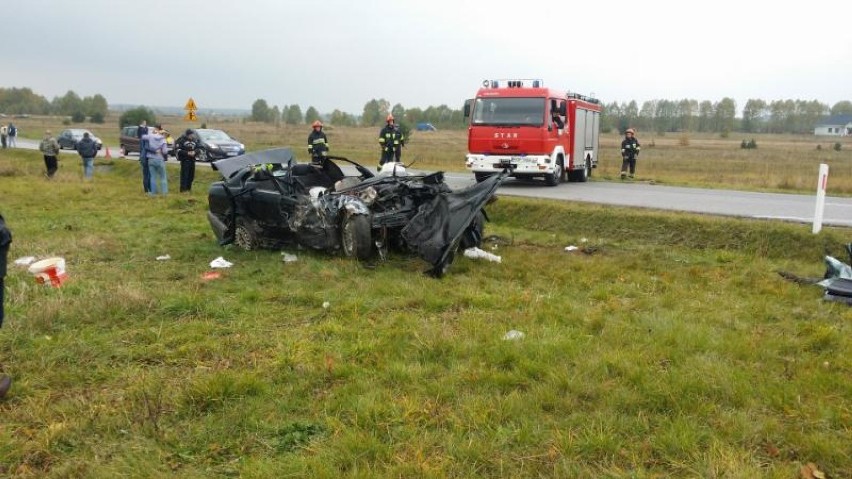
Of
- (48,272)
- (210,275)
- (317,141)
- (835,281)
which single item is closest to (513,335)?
(835,281)

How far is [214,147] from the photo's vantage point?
2458 cm

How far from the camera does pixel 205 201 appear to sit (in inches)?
587

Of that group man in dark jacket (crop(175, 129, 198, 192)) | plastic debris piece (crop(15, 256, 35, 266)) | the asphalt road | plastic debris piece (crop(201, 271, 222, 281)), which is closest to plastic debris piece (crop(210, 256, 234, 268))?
plastic debris piece (crop(201, 271, 222, 281))

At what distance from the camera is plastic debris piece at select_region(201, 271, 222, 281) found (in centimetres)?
735

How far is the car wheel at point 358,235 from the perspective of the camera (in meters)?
7.68

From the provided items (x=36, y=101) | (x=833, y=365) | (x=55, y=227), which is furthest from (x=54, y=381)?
(x=36, y=101)

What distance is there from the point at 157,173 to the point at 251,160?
834 cm

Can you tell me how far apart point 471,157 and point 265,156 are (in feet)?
22.4

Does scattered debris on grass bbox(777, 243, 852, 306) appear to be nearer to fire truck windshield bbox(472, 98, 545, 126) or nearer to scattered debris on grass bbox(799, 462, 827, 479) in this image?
scattered debris on grass bbox(799, 462, 827, 479)

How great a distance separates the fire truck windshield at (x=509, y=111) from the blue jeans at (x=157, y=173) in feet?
25.4

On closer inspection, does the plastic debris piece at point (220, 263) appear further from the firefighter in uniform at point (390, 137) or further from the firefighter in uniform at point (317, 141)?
the firefighter in uniform at point (390, 137)

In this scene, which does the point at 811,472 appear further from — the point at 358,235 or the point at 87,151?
the point at 87,151

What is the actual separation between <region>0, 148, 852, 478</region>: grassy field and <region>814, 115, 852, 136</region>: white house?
377 ft

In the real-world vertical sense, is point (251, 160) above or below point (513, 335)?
above
